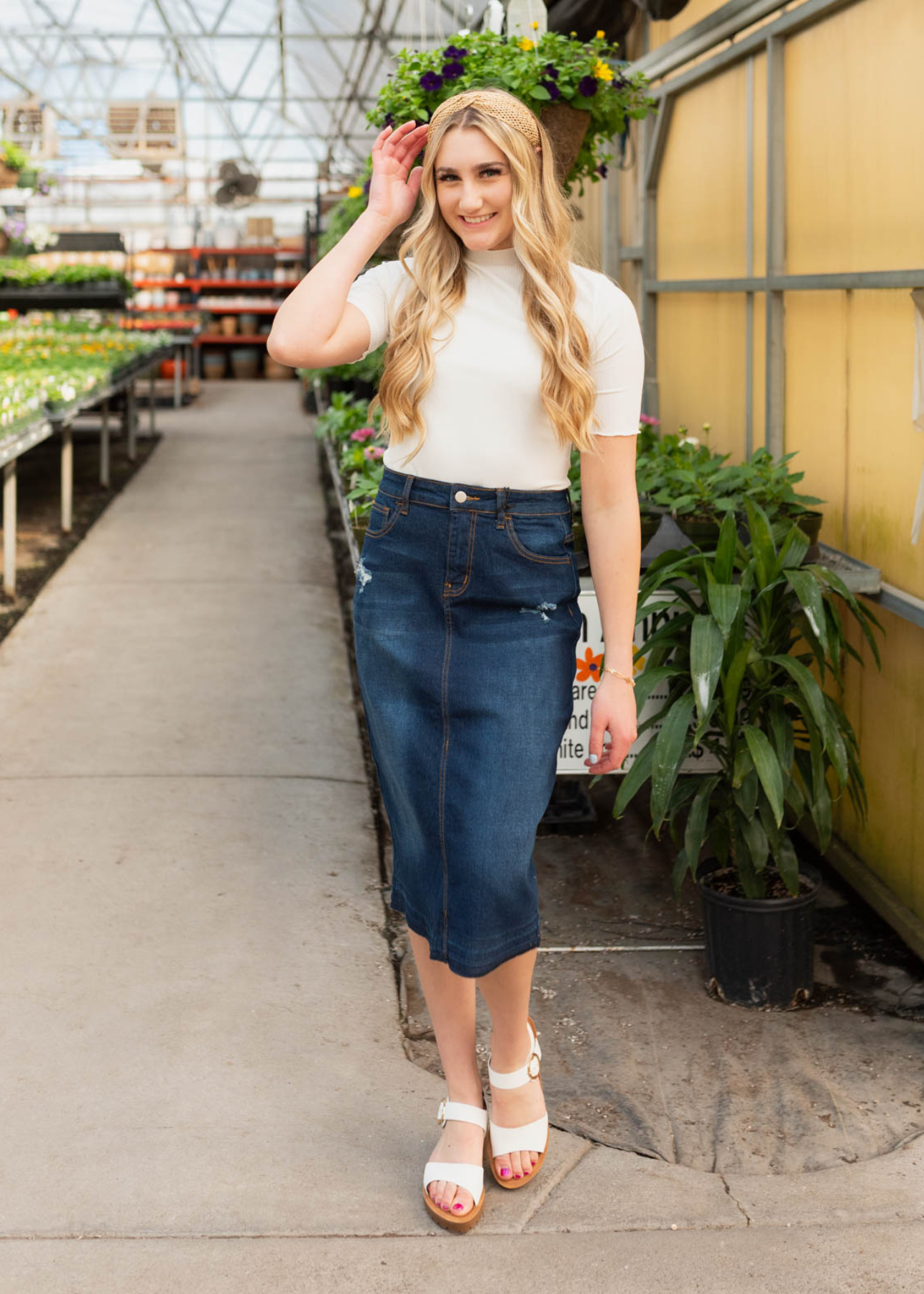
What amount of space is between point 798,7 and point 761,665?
1786 mm

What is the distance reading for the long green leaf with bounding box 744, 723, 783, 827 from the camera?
246 cm

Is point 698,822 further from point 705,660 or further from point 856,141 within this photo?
point 856,141

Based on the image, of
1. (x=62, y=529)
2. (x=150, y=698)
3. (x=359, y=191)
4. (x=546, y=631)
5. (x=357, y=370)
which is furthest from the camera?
(x=62, y=529)

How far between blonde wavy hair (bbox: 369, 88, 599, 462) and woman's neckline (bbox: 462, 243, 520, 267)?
21mm

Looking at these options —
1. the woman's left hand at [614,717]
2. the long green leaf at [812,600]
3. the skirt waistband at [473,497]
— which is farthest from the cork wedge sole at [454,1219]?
the long green leaf at [812,600]

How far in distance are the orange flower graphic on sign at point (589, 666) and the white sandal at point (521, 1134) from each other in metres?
0.99

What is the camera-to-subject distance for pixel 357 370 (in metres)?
6.19

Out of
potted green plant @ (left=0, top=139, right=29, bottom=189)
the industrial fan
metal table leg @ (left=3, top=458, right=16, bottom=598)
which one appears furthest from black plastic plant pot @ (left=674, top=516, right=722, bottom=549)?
the industrial fan

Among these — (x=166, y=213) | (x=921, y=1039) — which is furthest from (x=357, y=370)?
(x=166, y=213)

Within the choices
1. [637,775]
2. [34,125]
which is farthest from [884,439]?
[34,125]

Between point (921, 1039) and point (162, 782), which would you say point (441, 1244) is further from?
point (162, 782)

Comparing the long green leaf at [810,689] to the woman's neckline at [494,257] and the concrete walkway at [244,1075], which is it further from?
the woman's neckline at [494,257]

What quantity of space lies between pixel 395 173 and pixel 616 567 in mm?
612

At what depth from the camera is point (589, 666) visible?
9.62 ft
